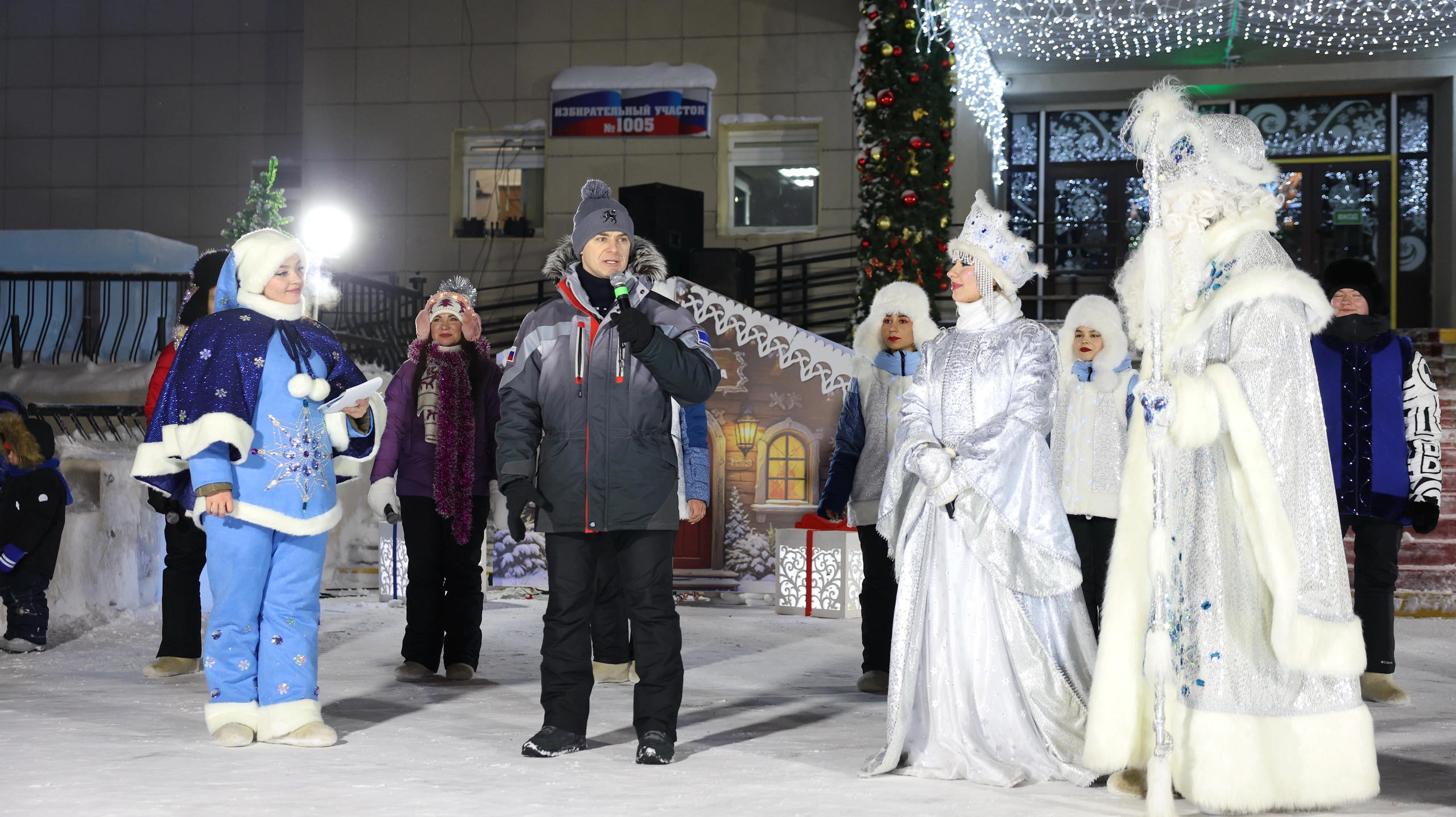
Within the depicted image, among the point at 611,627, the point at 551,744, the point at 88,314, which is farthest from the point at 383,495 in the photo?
the point at 88,314

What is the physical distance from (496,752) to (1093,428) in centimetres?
324

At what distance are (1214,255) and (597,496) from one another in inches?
74.4

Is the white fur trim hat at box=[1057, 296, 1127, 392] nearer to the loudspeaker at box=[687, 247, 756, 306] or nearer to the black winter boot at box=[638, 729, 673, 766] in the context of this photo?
the black winter boot at box=[638, 729, 673, 766]

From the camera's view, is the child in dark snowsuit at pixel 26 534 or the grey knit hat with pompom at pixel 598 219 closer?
the grey knit hat with pompom at pixel 598 219

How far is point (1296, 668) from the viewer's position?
330cm

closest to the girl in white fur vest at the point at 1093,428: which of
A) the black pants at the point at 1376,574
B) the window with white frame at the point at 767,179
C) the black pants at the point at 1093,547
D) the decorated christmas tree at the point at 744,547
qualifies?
the black pants at the point at 1093,547

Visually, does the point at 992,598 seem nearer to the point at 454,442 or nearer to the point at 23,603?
the point at 454,442

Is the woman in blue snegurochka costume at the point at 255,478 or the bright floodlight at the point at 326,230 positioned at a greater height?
the bright floodlight at the point at 326,230

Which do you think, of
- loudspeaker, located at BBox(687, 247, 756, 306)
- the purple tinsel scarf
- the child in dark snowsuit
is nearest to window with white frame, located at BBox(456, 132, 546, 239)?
loudspeaker, located at BBox(687, 247, 756, 306)

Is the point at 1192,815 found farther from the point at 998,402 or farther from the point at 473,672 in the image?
the point at 473,672

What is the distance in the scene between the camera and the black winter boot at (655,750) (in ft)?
13.2

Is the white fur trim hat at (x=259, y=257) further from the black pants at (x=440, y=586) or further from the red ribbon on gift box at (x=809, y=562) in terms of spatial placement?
the red ribbon on gift box at (x=809, y=562)

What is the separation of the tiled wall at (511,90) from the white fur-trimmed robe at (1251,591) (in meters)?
11.2

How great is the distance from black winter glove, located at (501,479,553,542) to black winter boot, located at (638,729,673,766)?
715 millimetres
